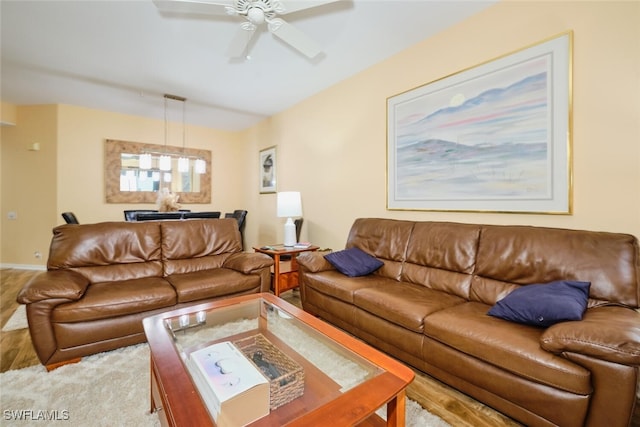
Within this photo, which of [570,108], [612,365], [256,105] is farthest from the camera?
[256,105]

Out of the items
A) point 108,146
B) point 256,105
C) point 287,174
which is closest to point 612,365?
point 287,174

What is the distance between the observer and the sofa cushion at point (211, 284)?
237cm

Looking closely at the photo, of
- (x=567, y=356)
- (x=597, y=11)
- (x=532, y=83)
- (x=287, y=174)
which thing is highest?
(x=597, y=11)

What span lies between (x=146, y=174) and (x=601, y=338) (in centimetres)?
594

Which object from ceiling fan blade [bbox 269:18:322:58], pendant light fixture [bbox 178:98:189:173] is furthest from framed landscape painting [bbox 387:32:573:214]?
pendant light fixture [bbox 178:98:189:173]

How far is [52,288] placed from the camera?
6.21 feet

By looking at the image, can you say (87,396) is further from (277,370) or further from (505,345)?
(505,345)

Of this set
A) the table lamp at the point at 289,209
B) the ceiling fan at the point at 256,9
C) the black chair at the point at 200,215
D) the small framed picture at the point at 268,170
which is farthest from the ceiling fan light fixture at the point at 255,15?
the small framed picture at the point at 268,170

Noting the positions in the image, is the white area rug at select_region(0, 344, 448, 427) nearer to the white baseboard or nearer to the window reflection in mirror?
the window reflection in mirror

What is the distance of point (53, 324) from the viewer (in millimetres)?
1896

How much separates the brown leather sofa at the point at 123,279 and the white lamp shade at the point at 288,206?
600mm

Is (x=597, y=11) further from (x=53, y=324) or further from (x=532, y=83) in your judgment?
(x=53, y=324)

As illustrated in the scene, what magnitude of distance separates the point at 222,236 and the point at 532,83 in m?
3.08

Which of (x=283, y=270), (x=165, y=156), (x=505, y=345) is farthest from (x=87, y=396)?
(x=165, y=156)
